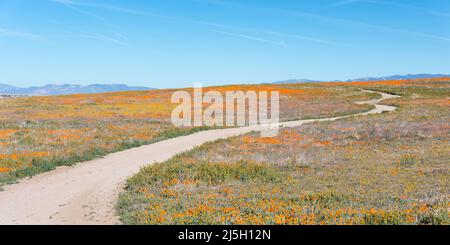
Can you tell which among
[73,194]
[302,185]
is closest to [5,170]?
[73,194]

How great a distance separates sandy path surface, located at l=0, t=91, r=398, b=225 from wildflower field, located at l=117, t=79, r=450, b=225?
87 cm

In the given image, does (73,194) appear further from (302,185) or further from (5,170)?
(302,185)

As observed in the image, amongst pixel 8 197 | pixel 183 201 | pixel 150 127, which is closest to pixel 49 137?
pixel 150 127

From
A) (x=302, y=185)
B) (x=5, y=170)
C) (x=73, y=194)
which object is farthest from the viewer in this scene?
(x=5, y=170)

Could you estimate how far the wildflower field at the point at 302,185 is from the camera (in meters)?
11.2

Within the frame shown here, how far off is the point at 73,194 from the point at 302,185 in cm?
914

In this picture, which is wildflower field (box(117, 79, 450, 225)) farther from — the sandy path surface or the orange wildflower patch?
the orange wildflower patch

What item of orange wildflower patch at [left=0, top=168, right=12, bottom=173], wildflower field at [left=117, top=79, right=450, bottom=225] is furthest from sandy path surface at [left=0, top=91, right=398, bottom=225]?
orange wildflower patch at [left=0, top=168, right=12, bottom=173]

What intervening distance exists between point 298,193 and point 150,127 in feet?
89.4

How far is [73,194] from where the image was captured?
49.9 feet

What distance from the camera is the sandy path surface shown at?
1228cm

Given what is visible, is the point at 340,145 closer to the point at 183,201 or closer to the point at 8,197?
the point at 183,201

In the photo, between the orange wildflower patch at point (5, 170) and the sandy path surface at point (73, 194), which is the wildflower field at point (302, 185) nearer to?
the sandy path surface at point (73, 194)
